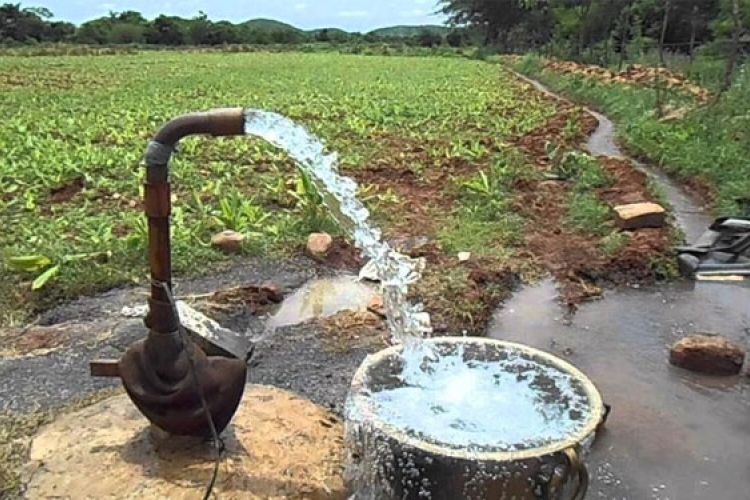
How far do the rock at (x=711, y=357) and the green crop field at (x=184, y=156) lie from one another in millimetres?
2506

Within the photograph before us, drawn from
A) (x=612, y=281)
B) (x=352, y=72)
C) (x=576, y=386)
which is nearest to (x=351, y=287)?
(x=612, y=281)

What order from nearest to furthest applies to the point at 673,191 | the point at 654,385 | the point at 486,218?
1. the point at 654,385
2. the point at 486,218
3. the point at 673,191

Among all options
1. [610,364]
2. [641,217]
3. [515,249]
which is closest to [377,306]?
[610,364]

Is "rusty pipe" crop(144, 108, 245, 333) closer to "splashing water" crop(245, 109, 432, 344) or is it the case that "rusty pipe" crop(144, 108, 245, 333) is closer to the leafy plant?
"splashing water" crop(245, 109, 432, 344)

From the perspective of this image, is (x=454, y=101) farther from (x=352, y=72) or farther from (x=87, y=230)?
(x=87, y=230)

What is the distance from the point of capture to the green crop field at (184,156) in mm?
4883

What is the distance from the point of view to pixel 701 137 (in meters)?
8.98

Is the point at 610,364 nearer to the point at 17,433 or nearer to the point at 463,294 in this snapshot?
the point at 463,294

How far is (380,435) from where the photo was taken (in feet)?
7.15

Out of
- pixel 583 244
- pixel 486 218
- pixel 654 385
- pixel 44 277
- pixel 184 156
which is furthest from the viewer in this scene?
pixel 184 156

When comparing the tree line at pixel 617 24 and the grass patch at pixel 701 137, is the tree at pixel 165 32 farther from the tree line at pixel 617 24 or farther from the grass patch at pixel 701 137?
the grass patch at pixel 701 137

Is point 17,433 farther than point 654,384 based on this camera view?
No

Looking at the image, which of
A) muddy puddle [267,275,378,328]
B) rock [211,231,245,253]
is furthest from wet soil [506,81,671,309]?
rock [211,231,245,253]

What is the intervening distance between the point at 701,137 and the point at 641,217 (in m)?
3.72
